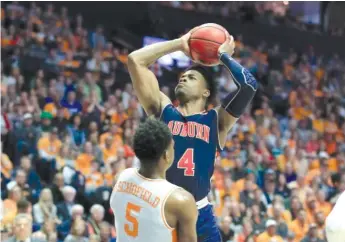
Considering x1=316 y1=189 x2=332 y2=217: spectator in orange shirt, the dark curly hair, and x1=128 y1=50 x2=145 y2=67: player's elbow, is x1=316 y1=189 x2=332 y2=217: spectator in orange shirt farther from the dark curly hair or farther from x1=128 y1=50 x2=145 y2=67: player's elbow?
the dark curly hair

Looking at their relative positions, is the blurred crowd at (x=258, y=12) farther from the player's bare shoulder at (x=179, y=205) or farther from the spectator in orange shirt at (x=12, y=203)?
the player's bare shoulder at (x=179, y=205)

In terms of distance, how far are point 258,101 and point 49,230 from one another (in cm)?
940

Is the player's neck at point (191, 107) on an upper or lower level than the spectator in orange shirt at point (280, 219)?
upper

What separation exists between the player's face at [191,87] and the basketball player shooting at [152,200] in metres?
1.16

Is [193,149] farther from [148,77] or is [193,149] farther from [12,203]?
[12,203]

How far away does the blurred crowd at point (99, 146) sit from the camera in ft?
30.7

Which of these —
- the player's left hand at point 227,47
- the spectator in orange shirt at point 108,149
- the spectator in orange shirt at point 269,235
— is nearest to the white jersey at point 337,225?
the player's left hand at point 227,47

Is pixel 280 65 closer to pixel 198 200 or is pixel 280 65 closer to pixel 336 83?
pixel 336 83

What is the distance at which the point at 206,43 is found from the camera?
4.95 metres

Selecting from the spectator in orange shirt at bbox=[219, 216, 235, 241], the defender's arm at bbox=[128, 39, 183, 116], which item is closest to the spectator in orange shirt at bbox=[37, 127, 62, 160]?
the spectator in orange shirt at bbox=[219, 216, 235, 241]

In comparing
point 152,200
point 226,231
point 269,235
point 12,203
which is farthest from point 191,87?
point 269,235

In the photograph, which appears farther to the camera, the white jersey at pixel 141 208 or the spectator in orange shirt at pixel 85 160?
the spectator in orange shirt at pixel 85 160

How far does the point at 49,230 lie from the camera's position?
8.41 meters

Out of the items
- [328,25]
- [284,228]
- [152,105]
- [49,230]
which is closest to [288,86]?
[328,25]
